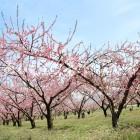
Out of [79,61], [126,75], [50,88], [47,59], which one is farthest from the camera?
[50,88]

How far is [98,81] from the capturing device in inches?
765

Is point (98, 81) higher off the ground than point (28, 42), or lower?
lower

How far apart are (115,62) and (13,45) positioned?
19.2ft

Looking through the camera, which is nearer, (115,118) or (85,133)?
(85,133)

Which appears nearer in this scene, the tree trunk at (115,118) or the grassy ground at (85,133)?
the grassy ground at (85,133)

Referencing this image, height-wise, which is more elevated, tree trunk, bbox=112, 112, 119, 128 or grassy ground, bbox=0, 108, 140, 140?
tree trunk, bbox=112, 112, 119, 128

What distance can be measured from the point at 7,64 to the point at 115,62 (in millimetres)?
5749

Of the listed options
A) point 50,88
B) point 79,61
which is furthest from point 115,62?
point 50,88

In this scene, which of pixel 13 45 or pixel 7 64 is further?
pixel 7 64

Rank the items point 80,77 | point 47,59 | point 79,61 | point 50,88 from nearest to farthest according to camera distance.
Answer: point 47,59 < point 79,61 < point 80,77 < point 50,88

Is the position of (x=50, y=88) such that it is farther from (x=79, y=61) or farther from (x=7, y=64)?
(x=79, y=61)

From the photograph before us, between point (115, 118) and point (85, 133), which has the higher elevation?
point (115, 118)

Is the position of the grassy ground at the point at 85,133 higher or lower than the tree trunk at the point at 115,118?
lower

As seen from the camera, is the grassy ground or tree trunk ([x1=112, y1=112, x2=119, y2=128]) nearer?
the grassy ground
